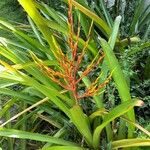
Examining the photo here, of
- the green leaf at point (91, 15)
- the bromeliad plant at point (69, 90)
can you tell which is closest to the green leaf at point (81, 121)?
the bromeliad plant at point (69, 90)

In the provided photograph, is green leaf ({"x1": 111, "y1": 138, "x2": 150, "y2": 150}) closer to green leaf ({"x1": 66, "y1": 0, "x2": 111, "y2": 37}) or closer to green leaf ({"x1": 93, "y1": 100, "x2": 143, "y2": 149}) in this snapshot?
green leaf ({"x1": 93, "y1": 100, "x2": 143, "y2": 149})

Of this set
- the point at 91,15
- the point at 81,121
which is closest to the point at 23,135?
the point at 81,121

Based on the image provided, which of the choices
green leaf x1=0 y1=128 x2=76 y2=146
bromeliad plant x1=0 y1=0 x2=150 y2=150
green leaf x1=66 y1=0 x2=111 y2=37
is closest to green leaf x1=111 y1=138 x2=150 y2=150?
bromeliad plant x1=0 y1=0 x2=150 y2=150

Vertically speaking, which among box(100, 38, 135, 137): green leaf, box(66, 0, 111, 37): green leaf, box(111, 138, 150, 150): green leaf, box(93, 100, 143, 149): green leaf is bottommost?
box(111, 138, 150, 150): green leaf

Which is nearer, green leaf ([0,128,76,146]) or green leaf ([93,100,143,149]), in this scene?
green leaf ([93,100,143,149])

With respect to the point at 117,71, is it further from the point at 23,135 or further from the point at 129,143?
the point at 23,135

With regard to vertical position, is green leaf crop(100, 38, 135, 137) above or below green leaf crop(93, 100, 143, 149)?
above

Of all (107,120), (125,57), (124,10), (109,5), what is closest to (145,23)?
(124,10)

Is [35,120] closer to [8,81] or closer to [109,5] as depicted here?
[8,81]

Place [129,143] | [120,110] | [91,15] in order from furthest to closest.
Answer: [91,15]
[129,143]
[120,110]

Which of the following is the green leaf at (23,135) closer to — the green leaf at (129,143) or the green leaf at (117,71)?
the green leaf at (129,143)

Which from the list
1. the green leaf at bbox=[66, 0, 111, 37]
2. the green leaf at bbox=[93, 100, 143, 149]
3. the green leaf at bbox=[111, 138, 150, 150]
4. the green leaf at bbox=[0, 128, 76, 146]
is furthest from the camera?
the green leaf at bbox=[66, 0, 111, 37]
